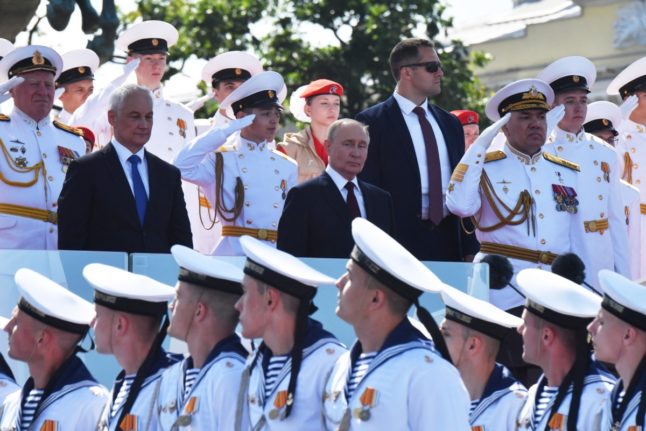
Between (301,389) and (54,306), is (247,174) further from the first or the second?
(301,389)

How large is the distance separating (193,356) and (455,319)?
125 centimetres

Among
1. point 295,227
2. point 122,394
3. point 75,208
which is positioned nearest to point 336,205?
point 295,227

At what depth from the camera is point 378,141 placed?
1102cm

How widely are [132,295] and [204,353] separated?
0.47 metres

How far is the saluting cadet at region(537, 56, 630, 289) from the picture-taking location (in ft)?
36.2

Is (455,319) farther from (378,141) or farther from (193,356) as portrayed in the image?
(378,141)

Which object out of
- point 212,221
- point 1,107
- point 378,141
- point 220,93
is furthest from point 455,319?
point 1,107

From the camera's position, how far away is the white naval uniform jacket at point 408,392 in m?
6.48

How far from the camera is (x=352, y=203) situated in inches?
396

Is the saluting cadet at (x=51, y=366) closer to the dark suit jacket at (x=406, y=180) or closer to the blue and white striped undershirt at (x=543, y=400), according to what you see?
the blue and white striped undershirt at (x=543, y=400)

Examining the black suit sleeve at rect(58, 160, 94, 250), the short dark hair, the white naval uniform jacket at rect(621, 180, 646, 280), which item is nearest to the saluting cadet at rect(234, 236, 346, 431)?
the black suit sleeve at rect(58, 160, 94, 250)

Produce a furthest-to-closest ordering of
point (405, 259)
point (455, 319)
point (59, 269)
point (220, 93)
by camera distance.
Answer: point (220, 93) → point (59, 269) → point (455, 319) → point (405, 259)

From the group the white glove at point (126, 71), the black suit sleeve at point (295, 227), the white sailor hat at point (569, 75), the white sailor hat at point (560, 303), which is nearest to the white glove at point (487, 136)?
the black suit sleeve at point (295, 227)

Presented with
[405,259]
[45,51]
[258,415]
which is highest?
[45,51]
